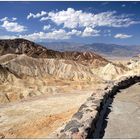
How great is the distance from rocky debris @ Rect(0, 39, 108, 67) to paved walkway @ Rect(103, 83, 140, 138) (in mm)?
65620

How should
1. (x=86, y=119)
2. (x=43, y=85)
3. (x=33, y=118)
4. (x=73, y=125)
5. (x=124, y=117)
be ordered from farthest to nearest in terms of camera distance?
(x=43, y=85) → (x=33, y=118) → (x=124, y=117) → (x=86, y=119) → (x=73, y=125)

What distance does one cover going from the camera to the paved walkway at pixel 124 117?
8.83m

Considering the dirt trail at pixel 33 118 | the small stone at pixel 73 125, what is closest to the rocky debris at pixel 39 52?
the dirt trail at pixel 33 118

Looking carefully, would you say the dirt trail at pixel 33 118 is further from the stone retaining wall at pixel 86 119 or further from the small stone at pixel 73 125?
the small stone at pixel 73 125

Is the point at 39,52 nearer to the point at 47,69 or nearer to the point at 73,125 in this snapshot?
the point at 47,69

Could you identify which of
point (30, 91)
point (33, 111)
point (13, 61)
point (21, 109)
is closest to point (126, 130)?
point (33, 111)

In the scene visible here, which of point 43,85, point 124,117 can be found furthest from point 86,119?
point 43,85

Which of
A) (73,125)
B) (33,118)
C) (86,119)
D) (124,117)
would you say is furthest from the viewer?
(33,118)

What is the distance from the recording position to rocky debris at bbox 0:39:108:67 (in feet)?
265

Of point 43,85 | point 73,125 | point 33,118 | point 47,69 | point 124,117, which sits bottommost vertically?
point 43,85

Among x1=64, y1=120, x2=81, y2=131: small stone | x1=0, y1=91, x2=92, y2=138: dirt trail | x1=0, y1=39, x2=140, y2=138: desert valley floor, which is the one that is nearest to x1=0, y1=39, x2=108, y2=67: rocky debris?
x1=0, y1=39, x2=140, y2=138: desert valley floor

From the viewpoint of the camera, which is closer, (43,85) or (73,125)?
(73,125)

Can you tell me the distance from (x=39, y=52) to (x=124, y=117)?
72.0 m

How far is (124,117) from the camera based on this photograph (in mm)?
10344
